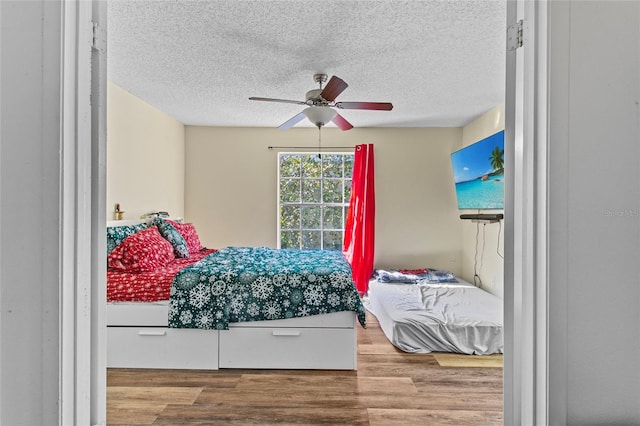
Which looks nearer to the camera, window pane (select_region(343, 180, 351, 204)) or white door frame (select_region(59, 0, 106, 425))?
white door frame (select_region(59, 0, 106, 425))

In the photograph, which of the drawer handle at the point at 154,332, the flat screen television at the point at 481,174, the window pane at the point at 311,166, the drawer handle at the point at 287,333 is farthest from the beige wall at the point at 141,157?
the flat screen television at the point at 481,174

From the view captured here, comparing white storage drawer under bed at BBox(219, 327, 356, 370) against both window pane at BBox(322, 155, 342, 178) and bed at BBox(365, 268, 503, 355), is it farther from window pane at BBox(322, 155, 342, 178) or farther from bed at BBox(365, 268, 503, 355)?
window pane at BBox(322, 155, 342, 178)

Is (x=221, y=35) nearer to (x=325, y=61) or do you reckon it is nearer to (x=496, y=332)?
(x=325, y=61)

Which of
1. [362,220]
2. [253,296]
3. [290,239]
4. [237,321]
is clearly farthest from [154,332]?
[362,220]

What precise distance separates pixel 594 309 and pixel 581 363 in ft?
0.46

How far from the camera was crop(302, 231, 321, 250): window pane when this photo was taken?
205 inches

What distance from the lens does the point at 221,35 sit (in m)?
2.39

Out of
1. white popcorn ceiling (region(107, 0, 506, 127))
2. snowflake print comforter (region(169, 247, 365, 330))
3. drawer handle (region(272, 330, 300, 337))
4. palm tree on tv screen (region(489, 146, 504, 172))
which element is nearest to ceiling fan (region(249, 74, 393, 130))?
white popcorn ceiling (region(107, 0, 506, 127))

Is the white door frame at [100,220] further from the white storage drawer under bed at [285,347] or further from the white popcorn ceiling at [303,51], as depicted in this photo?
the white storage drawer under bed at [285,347]

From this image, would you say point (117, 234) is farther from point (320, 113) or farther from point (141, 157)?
point (320, 113)

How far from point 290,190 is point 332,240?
96 centimetres

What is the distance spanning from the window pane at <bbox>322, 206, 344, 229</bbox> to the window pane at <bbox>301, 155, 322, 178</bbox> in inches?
20.6

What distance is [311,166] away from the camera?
5164mm

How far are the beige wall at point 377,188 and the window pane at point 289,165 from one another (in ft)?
0.48
